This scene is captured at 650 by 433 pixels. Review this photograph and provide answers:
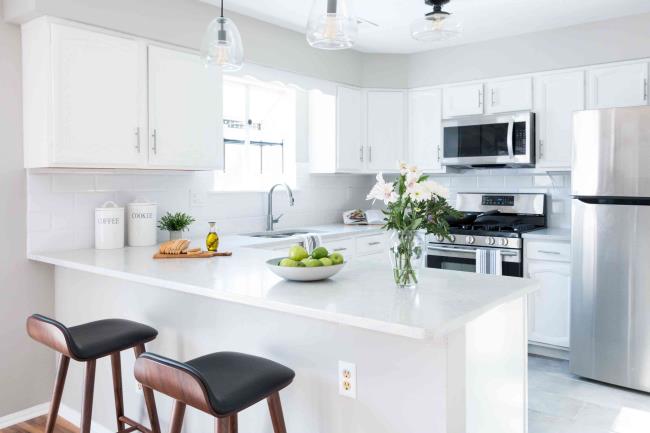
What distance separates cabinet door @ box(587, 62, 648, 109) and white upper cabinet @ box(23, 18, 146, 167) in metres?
3.08

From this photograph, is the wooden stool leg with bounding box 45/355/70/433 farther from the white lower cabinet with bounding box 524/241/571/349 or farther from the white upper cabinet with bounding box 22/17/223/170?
the white lower cabinet with bounding box 524/241/571/349

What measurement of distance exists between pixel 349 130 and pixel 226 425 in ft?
10.9

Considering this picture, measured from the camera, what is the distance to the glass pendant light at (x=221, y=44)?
223cm

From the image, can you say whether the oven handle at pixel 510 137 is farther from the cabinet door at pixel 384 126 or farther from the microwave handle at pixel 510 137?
the cabinet door at pixel 384 126

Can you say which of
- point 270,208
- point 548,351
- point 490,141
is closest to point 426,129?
point 490,141

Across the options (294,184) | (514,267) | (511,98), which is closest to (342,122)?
(294,184)

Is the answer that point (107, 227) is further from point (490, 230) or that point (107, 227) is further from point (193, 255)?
point (490, 230)

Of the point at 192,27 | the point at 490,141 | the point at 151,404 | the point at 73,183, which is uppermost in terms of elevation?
the point at 192,27

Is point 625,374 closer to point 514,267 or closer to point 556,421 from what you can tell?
point 556,421

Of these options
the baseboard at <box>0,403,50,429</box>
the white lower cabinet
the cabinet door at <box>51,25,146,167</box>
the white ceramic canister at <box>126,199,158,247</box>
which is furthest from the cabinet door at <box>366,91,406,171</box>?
the baseboard at <box>0,403,50,429</box>

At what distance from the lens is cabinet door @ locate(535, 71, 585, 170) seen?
400cm

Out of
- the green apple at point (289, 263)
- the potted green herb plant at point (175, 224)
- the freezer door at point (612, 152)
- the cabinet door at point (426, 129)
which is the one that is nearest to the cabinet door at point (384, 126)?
the cabinet door at point (426, 129)

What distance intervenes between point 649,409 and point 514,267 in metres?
1.23

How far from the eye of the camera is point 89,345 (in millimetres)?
2053
